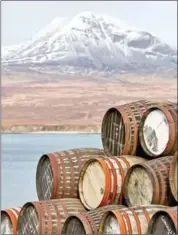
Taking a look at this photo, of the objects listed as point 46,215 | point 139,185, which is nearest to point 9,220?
point 46,215

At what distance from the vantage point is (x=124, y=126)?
269 centimetres

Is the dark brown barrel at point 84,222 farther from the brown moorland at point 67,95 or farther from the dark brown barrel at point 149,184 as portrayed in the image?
the brown moorland at point 67,95

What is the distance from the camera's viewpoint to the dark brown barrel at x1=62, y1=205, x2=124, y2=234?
230 cm

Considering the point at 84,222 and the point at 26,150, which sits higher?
the point at 26,150

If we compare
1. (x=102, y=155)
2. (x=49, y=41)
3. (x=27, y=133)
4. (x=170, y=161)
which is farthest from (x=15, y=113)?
(x=170, y=161)

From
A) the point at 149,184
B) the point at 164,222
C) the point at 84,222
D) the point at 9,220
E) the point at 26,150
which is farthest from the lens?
the point at 26,150

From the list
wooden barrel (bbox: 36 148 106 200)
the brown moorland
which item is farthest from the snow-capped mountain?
wooden barrel (bbox: 36 148 106 200)

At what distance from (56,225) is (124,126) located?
631mm

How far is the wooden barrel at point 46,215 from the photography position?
2516 millimetres

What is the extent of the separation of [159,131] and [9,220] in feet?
3.23

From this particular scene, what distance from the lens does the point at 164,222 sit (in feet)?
6.91

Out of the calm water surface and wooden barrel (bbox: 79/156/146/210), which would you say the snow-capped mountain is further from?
wooden barrel (bbox: 79/156/146/210)

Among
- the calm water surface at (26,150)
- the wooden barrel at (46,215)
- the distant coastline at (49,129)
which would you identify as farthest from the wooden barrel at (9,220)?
the distant coastline at (49,129)

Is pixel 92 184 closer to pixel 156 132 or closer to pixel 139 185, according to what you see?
pixel 139 185
